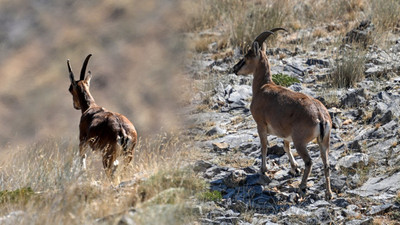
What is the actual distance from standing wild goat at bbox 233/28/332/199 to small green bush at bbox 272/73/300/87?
2.52 m

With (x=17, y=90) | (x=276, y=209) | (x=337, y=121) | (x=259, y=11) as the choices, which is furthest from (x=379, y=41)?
(x=17, y=90)

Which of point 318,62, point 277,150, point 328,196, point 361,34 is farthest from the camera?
point 361,34

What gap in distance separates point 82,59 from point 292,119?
2793 cm

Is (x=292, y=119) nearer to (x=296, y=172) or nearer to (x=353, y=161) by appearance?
(x=296, y=172)

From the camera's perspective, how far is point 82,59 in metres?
36.1

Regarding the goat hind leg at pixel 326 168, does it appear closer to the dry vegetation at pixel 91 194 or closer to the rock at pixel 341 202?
the rock at pixel 341 202

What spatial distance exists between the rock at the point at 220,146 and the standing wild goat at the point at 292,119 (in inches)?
45.0

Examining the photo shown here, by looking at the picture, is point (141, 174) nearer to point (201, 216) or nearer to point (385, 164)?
point (201, 216)

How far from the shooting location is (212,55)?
1705cm

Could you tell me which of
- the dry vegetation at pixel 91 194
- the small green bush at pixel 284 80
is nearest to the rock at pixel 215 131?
the small green bush at pixel 284 80

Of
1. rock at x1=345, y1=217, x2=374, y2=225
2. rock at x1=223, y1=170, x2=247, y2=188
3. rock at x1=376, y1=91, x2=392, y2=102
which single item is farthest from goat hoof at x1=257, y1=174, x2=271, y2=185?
rock at x1=376, y1=91, x2=392, y2=102

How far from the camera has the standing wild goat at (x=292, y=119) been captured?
9.24m

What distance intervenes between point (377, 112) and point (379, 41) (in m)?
4.75

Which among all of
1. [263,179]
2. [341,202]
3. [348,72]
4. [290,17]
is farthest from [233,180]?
[290,17]
